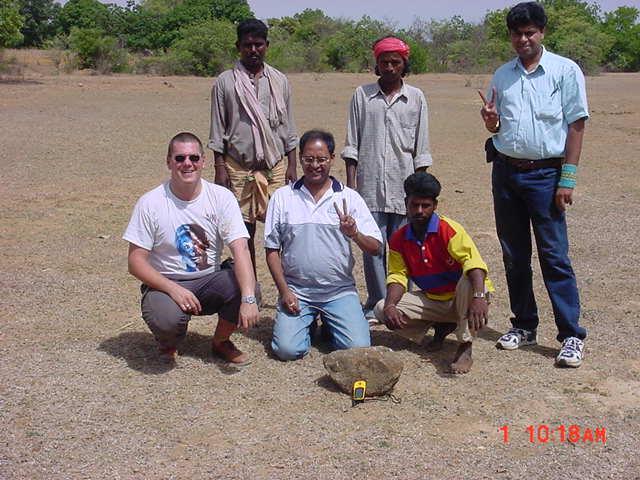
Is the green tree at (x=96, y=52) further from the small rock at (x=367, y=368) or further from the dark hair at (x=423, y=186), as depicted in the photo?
the small rock at (x=367, y=368)

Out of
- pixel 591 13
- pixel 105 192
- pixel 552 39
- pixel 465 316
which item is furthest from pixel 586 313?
pixel 591 13

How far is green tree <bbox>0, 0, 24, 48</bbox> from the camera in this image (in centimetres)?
2264

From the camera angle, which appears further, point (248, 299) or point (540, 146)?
point (540, 146)

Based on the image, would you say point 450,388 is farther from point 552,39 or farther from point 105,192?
point 552,39

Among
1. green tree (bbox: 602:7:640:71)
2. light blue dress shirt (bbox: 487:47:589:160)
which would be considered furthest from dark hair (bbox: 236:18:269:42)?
green tree (bbox: 602:7:640:71)

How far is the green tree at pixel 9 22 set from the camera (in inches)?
891

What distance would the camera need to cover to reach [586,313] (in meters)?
5.50

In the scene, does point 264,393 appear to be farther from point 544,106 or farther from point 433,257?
point 544,106

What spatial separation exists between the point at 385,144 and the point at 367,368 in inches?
61.1

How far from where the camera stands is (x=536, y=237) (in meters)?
4.64

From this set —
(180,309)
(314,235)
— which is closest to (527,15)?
(314,235)

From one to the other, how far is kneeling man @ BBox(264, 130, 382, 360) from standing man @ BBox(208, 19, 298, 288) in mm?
551

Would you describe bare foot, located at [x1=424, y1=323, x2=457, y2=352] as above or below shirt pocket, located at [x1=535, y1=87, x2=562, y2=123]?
below
